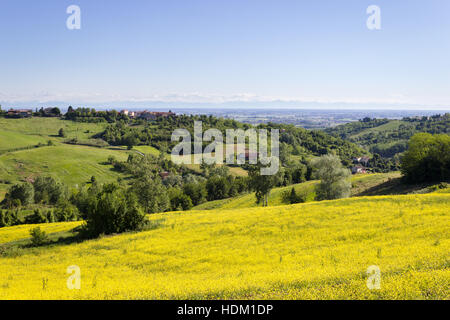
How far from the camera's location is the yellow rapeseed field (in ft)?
44.8

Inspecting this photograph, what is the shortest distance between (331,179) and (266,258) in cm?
4179

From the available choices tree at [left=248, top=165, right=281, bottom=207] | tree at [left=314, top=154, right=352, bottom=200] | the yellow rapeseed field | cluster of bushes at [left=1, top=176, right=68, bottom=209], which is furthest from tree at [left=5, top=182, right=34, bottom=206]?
tree at [left=314, top=154, right=352, bottom=200]

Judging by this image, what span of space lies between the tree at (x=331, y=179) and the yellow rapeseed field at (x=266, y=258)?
1985 cm

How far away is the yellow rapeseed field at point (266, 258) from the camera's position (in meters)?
13.6

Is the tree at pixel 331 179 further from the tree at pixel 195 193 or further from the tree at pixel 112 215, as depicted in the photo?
the tree at pixel 195 193

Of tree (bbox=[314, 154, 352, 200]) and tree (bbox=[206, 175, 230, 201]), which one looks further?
tree (bbox=[206, 175, 230, 201])

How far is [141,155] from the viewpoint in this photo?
162 metres

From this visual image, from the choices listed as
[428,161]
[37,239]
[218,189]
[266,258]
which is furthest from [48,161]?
[428,161]

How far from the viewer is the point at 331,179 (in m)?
59.6

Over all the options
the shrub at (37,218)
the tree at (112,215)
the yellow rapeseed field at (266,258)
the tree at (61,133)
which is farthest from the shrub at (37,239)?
the tree at (61,133)

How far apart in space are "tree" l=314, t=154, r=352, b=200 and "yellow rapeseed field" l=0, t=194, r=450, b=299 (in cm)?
1985

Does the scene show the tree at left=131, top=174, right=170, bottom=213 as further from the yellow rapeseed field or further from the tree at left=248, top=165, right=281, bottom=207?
the yellow rapeseed field

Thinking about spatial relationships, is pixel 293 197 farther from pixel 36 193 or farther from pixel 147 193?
pixel 36 193
